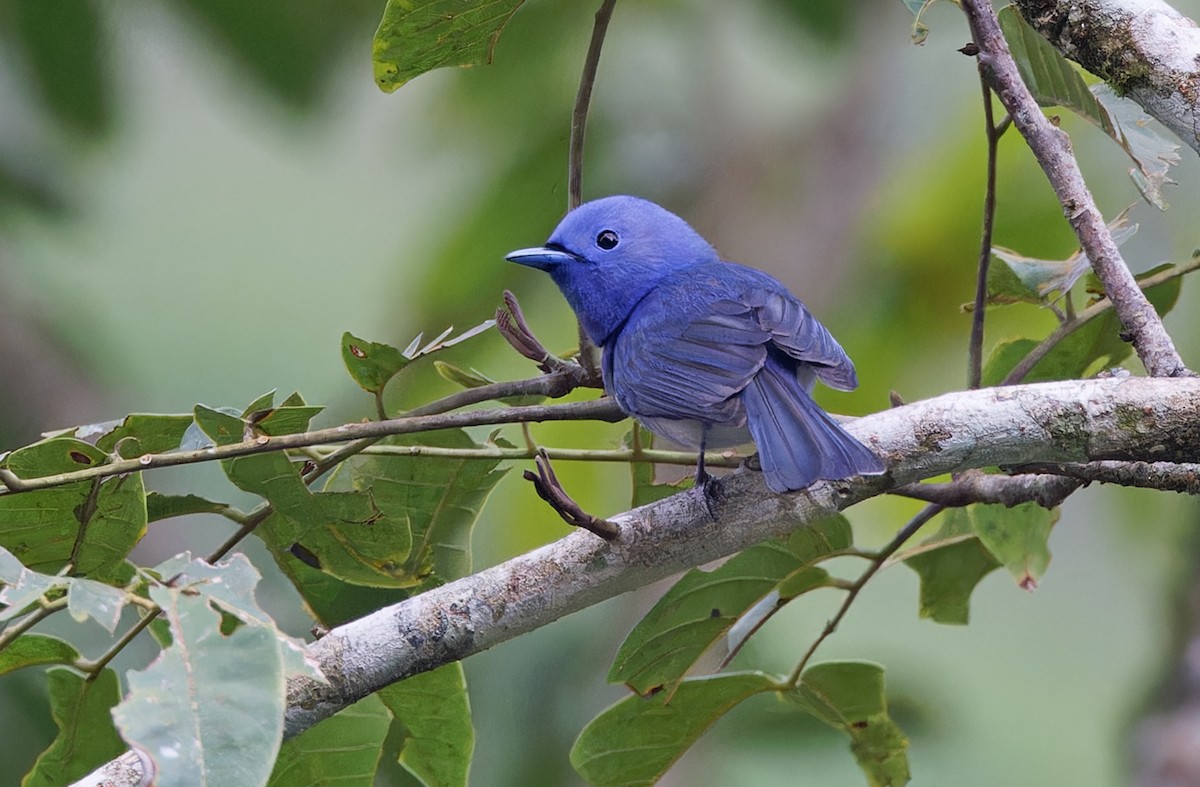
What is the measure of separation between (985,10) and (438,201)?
2398 millimetres

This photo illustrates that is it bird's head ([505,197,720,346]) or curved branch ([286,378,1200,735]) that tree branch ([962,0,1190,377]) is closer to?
curved branch ([286,378,1200,735])

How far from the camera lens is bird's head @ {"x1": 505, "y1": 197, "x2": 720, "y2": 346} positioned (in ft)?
7.86

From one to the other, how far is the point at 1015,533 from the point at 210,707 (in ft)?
4.47

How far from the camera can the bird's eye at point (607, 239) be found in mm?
2469

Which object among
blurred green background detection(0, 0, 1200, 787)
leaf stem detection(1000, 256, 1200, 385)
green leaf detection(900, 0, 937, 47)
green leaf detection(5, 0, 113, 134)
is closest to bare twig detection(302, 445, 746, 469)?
leaf stem detection(1000, 256, 1200, 385)

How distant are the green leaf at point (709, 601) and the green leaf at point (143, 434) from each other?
72 cm

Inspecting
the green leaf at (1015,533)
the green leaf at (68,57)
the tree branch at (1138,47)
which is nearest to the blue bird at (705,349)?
the green leaf at (1015,533)

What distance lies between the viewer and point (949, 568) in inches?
87.4

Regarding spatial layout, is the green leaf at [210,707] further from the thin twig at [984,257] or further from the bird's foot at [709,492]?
the thin twig at [984,257]

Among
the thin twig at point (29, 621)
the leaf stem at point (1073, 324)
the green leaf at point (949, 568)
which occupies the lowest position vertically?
the green leaf at point (949, 568)

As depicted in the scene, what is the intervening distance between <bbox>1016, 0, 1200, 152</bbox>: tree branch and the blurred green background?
130cm

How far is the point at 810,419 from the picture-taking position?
171cm

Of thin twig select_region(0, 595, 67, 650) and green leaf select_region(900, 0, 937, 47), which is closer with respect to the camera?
thin twig select_region(0, 595, 67, 650)

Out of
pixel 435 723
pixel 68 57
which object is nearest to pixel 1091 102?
pixel 435 723
